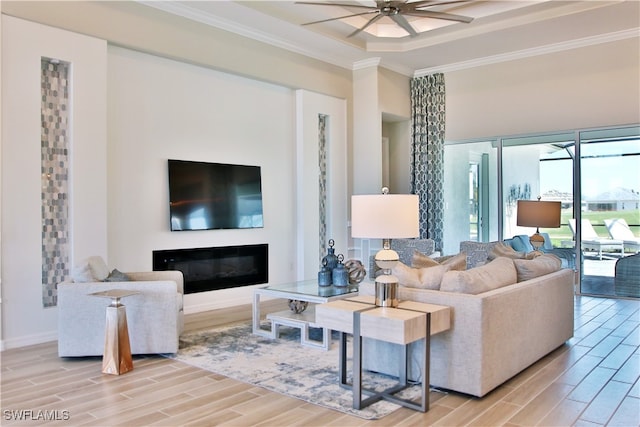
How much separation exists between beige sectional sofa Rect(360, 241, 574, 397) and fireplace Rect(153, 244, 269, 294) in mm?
2928

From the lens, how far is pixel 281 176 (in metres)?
7.26

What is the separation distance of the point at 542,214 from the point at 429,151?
317cm

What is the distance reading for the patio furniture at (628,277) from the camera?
692 cm

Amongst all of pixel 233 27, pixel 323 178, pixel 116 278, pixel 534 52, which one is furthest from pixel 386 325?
pixel 534 52

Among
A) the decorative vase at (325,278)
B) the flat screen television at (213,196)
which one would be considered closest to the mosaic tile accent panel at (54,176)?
the flat screen television at (213,196)

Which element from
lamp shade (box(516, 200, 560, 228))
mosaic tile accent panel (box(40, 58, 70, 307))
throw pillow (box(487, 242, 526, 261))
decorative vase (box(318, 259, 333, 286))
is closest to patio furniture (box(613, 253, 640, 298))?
lamp shade (box(516, 200, 560, 228))

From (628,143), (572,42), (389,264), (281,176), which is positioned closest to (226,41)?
(281,176)

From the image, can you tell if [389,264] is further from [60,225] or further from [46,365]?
[60,225]

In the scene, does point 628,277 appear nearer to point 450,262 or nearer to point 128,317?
point 450,262

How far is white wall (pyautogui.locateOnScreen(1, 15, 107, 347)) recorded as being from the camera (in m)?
4.48

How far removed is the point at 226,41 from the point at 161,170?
178 cm

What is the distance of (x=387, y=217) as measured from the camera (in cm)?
320

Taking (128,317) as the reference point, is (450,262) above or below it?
above

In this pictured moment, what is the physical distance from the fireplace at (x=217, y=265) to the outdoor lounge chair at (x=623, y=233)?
187 inches
